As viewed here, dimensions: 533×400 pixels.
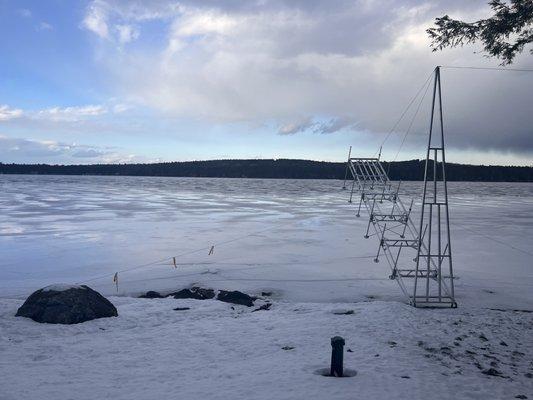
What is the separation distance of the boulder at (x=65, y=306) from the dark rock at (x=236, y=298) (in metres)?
3.21

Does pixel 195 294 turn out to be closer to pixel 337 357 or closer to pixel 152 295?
pixel 152 295

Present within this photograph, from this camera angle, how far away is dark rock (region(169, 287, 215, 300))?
567 inches

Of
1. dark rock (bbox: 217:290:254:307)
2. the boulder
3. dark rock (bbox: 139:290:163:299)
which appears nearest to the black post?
dark rock (bbox: 217:290:254:307)

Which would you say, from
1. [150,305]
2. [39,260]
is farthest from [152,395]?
[39,260]

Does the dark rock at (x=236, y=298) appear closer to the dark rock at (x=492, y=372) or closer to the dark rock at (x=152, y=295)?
the dark rock at (x=152, y=295)

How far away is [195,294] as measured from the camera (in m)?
14.5

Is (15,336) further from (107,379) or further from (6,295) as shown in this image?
(6,295)

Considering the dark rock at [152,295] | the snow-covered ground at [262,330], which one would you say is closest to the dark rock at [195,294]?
the dark rock at [152,295]

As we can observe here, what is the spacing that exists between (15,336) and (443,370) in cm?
855

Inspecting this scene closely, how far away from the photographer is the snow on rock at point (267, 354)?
7.75 meters

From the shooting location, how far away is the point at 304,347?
9773mm

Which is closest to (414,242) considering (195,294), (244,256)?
(195,294)

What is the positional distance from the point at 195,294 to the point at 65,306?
4154 mm

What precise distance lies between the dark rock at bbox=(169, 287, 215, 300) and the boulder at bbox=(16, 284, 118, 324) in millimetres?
2861
